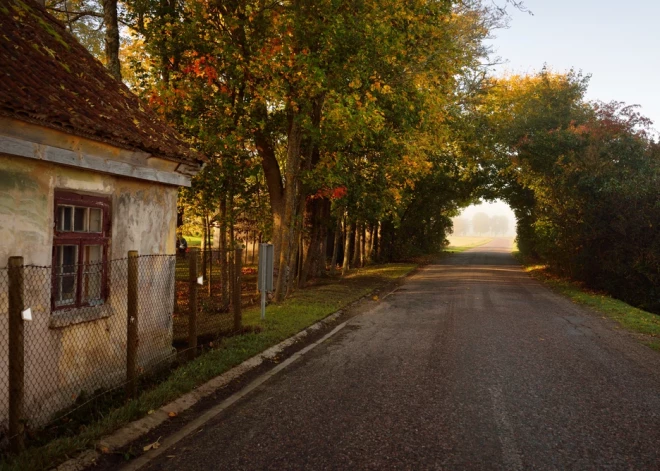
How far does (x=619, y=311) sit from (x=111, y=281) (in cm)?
1224

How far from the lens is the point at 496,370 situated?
7066 mm

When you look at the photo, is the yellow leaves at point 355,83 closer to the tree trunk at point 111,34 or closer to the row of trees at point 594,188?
the tree trunk at point 111,34

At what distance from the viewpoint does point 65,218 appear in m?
6.11

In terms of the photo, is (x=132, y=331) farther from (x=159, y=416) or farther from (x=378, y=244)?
(x=378, y=244)

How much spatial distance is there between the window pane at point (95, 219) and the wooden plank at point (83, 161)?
1.73ft

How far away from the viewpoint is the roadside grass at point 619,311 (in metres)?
10.3

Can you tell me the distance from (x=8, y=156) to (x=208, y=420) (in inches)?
128

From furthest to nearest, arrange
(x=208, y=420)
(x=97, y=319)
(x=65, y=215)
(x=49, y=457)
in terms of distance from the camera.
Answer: (x=97, y=319)
(x=65, y=215)
(x=208, y=420)
(x=49, y=457)

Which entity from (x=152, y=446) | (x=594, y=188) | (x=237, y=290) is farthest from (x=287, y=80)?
(x=594, y=188)

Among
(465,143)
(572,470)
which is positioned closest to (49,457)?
(572,470)

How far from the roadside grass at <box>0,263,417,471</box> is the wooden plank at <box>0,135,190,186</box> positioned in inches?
103

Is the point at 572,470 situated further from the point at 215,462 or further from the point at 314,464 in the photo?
the point at 215,462

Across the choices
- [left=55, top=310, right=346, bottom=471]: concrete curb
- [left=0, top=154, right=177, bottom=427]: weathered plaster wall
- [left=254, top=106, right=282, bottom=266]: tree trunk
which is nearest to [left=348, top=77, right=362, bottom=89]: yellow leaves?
[left=254, top=106, right=282, bottom=266]: tree trunk

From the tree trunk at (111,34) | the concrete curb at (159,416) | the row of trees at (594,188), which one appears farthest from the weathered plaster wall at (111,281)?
the row of trees at (594,188)
